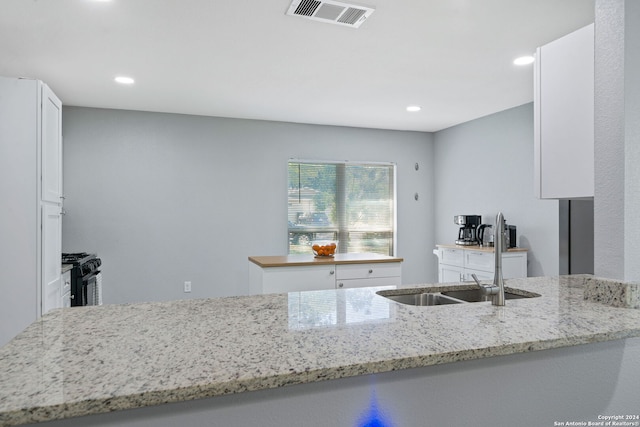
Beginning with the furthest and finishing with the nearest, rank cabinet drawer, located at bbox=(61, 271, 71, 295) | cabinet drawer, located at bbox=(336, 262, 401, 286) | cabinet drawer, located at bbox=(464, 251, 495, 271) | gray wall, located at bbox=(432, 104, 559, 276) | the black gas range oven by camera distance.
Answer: gray wall, located at bbox=(432, 104, 559, 276) → cabinet drawer, located at bbox=(464, 251, 495, 271) → the black gas range oven → cabinet drawer, located at bbox=(336, 262, 401, 286) → cabinet drawer, located at bbox=(61, 271, 71, 295)

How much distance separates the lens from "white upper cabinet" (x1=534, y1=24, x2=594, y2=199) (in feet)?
5.37

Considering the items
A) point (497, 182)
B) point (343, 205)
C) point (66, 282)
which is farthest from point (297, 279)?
point (497, 182)

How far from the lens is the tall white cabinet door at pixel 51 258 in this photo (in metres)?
2.91

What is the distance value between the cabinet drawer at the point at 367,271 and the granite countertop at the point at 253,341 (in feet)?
6.47

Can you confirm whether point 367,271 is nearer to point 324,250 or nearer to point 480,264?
point 324,250

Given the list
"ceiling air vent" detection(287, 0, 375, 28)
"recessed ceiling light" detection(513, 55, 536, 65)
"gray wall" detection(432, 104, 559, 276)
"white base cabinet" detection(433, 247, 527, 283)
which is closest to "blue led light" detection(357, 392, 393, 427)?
"ceiling air vent" detection(287, 0, 375, 28)

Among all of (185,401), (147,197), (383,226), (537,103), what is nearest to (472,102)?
(383,226)

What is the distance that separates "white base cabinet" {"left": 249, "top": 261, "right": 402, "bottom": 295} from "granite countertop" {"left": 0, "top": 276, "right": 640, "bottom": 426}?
70.8 inches

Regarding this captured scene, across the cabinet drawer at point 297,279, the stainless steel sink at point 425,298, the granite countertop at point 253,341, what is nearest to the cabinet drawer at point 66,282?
the cabinet drawer at point 297,279

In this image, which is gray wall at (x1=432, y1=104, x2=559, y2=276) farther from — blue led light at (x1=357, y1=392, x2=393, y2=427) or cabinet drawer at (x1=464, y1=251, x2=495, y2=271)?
blue led light at (x1=357, y1=392, x2=393, y2=427)

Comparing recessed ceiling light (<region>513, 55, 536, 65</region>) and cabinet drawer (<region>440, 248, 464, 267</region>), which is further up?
recessed ceiling light (<region>513, 55, 536, 65</region>)

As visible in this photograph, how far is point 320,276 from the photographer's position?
3.51 metres

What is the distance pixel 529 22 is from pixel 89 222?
4592 millimetres

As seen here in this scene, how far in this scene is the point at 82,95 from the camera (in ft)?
14.1
